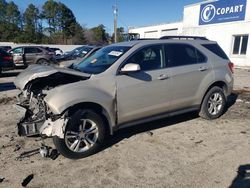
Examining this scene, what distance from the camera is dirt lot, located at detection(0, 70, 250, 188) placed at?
3520 mm

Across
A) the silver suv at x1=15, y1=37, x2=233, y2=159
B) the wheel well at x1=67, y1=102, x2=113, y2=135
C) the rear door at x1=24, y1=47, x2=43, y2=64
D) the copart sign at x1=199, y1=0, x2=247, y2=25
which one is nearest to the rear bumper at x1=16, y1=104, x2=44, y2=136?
the silver suv at x1=15, y1=37, x2=233, y2=159

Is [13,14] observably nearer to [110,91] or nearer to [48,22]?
[48,22]

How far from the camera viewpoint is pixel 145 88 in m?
4.65

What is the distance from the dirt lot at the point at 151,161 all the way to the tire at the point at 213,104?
33cm

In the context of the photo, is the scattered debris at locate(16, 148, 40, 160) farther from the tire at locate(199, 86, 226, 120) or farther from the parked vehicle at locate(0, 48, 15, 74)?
the parked vehicle at locate(0, 48, 15, 74)

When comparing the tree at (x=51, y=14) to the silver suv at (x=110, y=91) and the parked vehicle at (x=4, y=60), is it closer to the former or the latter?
the parked vehicle at (x=4, y=60)

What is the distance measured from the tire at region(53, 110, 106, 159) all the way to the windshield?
823mm

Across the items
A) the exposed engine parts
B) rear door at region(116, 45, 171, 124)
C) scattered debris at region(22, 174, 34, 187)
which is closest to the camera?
scattered debris at region(22, 174, 34, 187)

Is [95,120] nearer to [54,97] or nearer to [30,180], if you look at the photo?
[54,97]

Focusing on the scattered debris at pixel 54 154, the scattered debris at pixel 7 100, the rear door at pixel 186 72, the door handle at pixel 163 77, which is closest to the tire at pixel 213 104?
the rear door at pixel 186 72

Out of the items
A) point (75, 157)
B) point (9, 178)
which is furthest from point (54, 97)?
point (9, 178)

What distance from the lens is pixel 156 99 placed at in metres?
4.86

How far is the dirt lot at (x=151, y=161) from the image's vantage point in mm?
3520

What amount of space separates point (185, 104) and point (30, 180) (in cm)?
329
